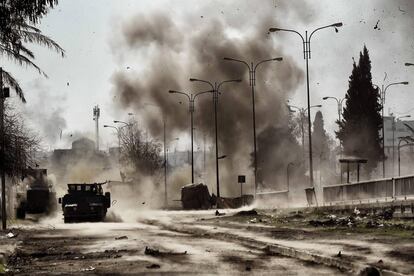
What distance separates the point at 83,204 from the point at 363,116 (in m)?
54.7

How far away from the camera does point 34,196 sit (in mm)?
46875

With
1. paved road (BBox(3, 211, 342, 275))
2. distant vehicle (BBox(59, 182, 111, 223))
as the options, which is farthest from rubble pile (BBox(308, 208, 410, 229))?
distant vehicle (BBox(59, 182, 111, 223))

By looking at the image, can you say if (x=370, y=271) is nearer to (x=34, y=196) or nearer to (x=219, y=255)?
(x=219, y=255)

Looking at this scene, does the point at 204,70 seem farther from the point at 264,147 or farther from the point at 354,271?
the point at 354,271

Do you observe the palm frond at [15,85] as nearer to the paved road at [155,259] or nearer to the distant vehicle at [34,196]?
the paved road at [155,259]

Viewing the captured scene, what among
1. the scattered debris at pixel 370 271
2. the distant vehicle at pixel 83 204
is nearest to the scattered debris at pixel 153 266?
the scattered debris at pixel 370 271

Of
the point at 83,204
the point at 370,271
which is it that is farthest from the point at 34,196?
the point at 370,271

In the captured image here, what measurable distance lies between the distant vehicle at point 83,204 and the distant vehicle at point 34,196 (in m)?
6.30

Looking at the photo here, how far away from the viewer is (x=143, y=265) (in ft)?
48.5

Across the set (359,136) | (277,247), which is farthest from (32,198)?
(359,136)

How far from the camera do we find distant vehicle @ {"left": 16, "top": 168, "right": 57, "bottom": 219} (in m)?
46.7

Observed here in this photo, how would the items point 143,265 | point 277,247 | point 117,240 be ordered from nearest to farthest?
1. point 143,265
2. point 277,247
3. point 117,240

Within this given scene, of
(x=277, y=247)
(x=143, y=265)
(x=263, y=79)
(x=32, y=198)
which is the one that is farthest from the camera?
(x=263, y=79)

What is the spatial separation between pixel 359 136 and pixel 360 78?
7.22 meters
